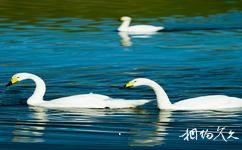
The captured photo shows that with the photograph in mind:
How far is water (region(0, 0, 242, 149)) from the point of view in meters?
14.9

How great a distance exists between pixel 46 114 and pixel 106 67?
6.35 m

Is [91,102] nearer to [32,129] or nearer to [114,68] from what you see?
[32,129]

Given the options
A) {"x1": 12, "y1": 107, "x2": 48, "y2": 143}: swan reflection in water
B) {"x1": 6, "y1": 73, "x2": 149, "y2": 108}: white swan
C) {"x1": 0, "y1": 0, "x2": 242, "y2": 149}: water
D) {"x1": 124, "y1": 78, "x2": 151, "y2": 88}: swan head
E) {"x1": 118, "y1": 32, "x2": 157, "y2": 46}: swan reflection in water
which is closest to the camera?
{"x1": 12, "y1": 107, "x2": 48, "y2": 143}: swan reflection in water

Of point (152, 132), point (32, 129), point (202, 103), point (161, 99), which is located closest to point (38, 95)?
point (161, 99)

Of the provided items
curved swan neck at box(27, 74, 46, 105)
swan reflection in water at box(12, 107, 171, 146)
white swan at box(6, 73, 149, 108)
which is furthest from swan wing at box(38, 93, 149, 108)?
curved swan neck at box(27, 74, 46, 105)

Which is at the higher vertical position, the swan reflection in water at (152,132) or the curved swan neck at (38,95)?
the curved swan neck at (38,95)

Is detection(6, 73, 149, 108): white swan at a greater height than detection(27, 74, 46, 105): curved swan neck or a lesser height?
lesser

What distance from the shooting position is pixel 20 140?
14.5 metres

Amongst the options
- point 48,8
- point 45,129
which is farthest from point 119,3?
point 45,129

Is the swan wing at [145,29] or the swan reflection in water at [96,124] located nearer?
the swan reflection in water at [96,124]

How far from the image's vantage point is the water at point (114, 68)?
587 inches

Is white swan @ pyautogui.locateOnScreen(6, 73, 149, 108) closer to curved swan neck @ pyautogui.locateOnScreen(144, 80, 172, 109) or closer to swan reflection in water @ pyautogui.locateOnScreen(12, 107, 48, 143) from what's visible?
curved swan neck @ pyautogui.locateOnScreen(144, 80, 172, 109)

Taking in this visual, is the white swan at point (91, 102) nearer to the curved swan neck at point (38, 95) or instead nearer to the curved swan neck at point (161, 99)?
the curved swan neck at point (161, 99)

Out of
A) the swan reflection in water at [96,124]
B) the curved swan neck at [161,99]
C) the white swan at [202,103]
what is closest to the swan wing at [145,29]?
the swan reflection in water at [96,124]
